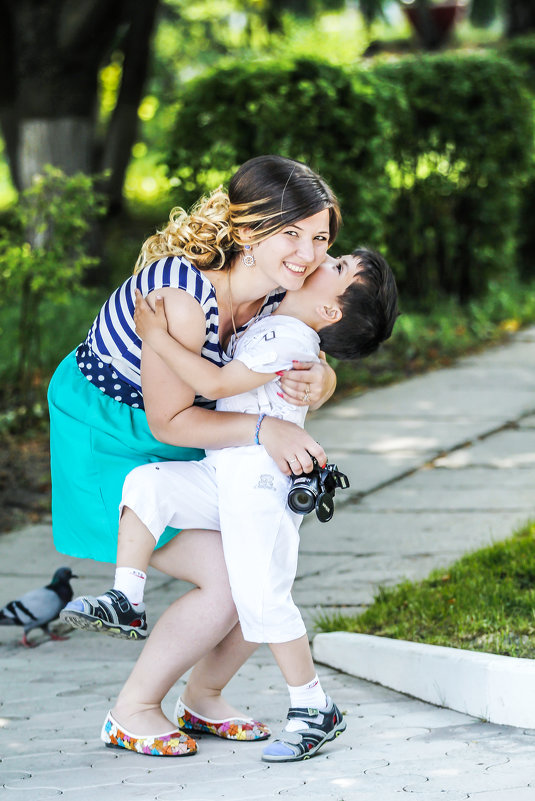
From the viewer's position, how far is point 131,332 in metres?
3.15

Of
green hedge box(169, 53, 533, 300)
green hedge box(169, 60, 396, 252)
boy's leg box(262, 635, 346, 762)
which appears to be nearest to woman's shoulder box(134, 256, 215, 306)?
boy's leg box(262, 635, 346, 762)

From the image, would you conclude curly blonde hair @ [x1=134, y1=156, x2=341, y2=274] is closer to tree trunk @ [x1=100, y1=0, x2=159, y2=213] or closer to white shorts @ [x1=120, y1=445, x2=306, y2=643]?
white shorts @ [x1=120, y1=445, x2=306, y2=643]

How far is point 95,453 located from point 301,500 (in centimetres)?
61

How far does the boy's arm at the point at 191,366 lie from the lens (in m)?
2.93

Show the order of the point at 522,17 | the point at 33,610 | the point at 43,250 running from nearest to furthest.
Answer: the point at 33,610, the point at 43,250, the point at 522,17

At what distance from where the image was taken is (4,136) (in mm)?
15195

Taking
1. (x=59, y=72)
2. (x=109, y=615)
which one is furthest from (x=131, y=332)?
(x=59, y=72)

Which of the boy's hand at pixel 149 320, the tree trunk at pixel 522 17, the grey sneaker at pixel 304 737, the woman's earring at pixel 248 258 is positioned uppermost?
the tree trunk at pixel 522 17

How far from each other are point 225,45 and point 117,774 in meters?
20.3

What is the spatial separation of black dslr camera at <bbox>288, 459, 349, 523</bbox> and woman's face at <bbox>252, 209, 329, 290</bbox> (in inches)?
19.9

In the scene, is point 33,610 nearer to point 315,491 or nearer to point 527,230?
point 315,491

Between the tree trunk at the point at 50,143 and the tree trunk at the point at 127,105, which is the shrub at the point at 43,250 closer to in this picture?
the tree trunk at the point at 50,143

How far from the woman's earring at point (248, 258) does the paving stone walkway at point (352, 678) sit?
4.42ft

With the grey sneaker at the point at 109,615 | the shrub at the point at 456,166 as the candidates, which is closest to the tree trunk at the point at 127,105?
the shrub at the point at 456,166
